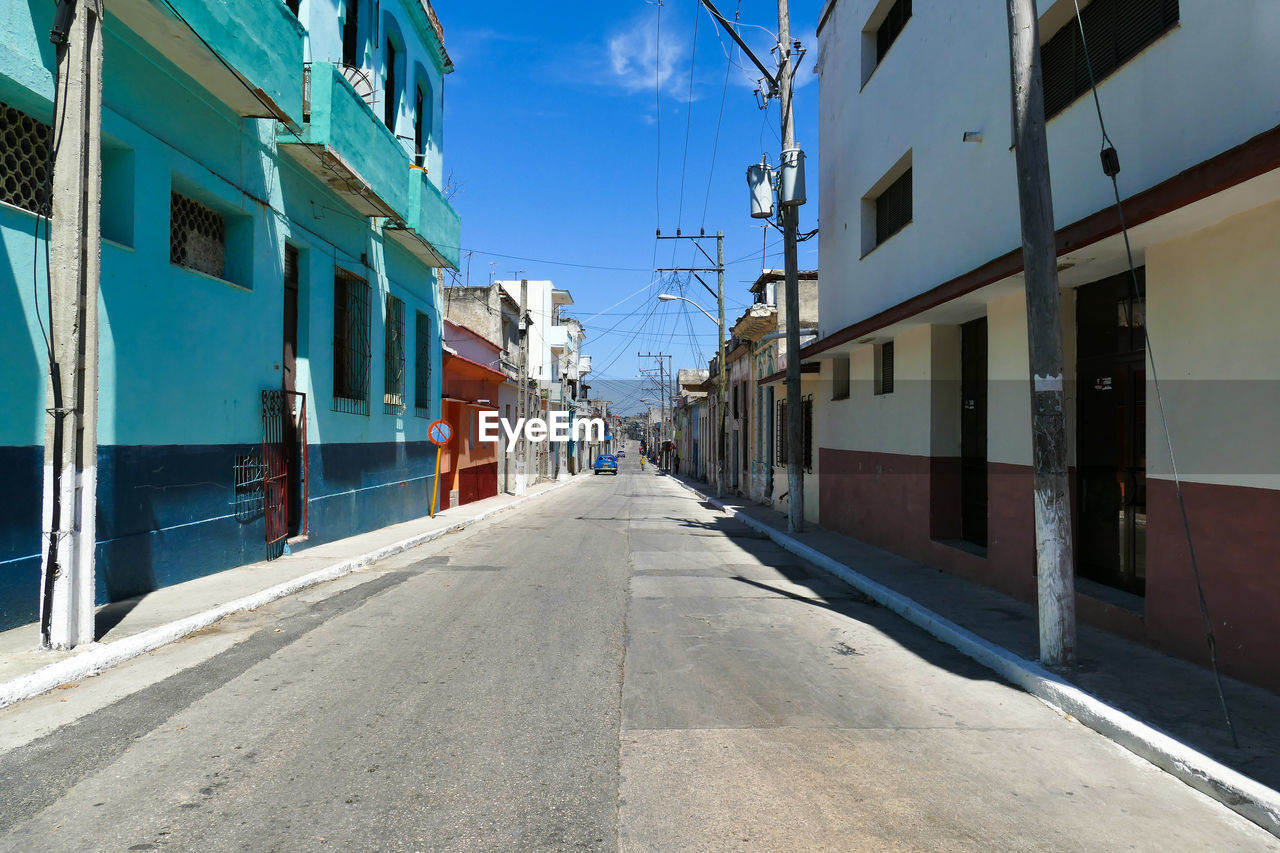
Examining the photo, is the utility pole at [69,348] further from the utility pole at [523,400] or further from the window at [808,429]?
the utility pole at [523,400]

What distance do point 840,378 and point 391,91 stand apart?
10.4 metres

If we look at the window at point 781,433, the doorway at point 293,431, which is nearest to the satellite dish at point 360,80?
the doorway at point 293,431

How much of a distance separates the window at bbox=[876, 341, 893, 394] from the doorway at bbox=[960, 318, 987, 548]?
2098mm

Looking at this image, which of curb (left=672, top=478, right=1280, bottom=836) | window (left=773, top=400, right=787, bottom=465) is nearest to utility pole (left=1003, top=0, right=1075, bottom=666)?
curb (left=672, top=478, right=1280, bottom=836)

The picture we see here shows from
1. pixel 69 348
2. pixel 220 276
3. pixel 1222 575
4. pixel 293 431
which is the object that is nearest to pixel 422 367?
pixel 293 431

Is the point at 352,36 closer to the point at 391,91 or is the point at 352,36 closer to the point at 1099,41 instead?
the point at 391,91

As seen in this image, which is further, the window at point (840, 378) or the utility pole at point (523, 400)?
the utility pole at point (523, 400)

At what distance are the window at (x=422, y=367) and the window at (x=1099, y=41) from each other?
13311mm

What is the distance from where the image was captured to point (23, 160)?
21.9 feet

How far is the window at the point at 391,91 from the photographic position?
15.3 m

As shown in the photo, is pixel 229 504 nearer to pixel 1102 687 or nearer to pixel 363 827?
pixel 363 827

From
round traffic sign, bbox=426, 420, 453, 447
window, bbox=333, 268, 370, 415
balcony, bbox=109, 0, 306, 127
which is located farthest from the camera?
round traffic sign, bbox=426, 420, 453, 447

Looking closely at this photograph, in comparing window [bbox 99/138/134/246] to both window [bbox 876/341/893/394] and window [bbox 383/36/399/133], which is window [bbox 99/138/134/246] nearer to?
window [bbox 383/36/399/133]

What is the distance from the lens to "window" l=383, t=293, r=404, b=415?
1570cm
